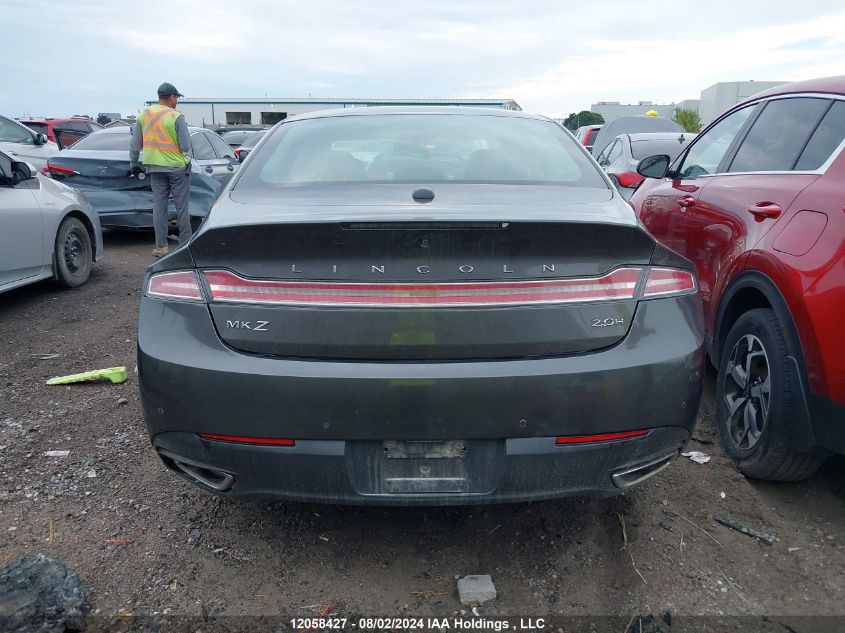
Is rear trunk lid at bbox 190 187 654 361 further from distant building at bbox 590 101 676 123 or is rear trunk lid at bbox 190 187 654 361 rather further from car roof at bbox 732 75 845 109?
distant building at bbox 590 101 676 123

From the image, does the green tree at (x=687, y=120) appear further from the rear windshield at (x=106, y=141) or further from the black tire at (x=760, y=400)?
the black tire at (x=760, y=400)

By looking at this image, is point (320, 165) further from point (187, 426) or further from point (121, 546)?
point (121, 546)

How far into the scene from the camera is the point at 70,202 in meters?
6.50

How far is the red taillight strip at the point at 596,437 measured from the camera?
7.08 feet

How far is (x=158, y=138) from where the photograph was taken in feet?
25.7

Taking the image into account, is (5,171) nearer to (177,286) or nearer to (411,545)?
(177,286)

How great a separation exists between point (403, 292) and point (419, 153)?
1.16 meters

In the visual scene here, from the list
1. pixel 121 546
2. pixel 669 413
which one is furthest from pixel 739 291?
pixel 121 546

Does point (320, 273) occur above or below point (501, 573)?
above

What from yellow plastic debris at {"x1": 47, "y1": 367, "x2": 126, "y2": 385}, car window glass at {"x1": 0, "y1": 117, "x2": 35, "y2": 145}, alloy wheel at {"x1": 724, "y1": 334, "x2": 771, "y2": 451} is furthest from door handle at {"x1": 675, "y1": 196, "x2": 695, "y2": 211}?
car window glass at {"x1": 0, "y1": 117, "x2": 35, "y2": 145}

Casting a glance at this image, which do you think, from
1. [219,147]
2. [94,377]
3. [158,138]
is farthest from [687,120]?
[94,377]

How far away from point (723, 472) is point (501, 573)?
1.34m

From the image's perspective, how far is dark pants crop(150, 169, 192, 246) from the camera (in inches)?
318

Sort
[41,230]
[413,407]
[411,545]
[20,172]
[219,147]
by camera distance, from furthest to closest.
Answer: [219,147]
[41,230]
[20,172]
[411,545]
[413,407]
